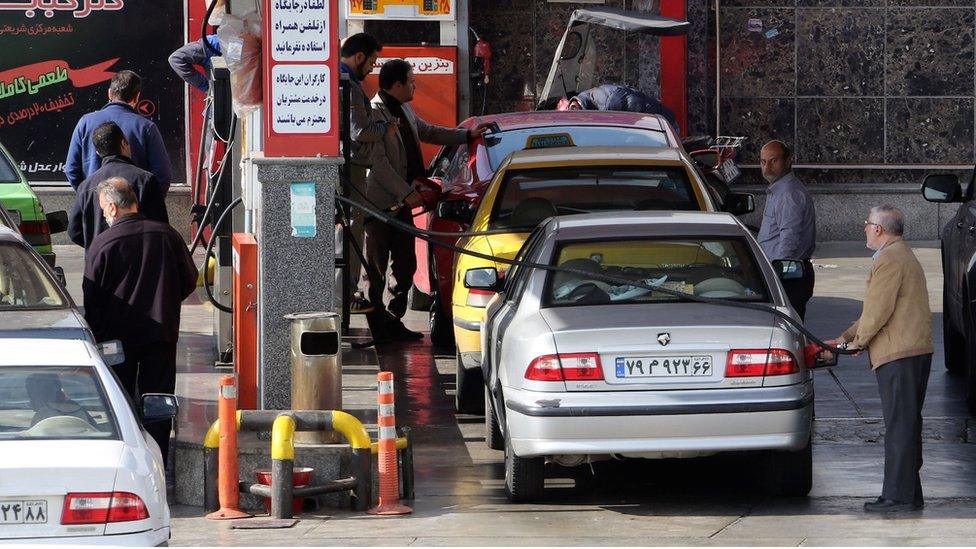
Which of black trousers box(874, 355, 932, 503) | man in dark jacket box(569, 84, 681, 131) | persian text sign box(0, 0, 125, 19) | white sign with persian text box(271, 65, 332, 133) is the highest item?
persian text sign box(0, 0, 125, 19)

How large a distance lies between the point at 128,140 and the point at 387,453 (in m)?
4.90

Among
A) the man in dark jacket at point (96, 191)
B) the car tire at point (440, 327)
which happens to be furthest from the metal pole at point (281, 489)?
the car tire at point (440, 327)

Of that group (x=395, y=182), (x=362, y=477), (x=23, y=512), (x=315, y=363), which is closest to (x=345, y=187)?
(x=395, y=182)

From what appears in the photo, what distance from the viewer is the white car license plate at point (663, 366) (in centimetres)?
791

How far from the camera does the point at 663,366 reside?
26.0 ft

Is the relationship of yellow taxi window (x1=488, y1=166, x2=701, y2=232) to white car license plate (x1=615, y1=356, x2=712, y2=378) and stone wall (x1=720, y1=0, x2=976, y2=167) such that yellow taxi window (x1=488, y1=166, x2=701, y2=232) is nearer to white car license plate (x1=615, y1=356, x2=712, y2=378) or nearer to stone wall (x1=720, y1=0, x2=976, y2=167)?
white car license plate (x1=615, y1=356, x2=712, y2=378)

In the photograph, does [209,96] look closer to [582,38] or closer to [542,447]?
[542,447]

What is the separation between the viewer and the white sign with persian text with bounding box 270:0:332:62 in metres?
8.91

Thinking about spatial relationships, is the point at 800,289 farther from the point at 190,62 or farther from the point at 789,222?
the point at 190,62

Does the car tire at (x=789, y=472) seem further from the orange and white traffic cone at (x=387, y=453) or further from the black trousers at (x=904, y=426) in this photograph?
the orange and white traffic cone at (x=387, y=453)

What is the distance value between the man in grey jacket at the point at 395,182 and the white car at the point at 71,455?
6.24 meters

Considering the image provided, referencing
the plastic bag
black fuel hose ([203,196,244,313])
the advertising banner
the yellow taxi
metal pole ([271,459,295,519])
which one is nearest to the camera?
metal pole ([271,459,295,519])

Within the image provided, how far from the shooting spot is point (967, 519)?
8047mm

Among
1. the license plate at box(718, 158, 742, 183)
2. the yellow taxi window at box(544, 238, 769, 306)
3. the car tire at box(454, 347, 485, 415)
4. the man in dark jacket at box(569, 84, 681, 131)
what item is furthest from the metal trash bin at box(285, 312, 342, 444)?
the license plate at box(718, 158, 742, 183)
